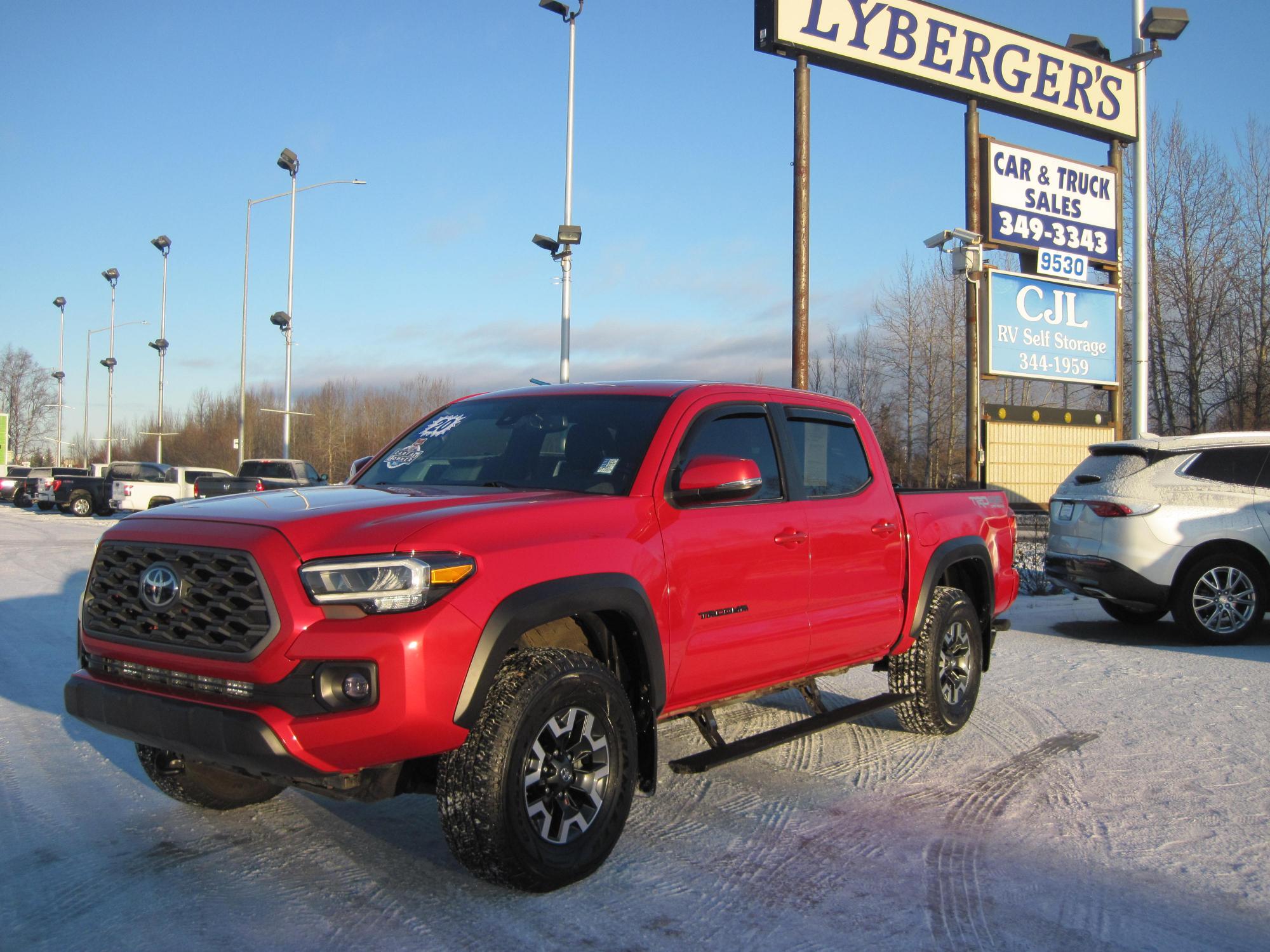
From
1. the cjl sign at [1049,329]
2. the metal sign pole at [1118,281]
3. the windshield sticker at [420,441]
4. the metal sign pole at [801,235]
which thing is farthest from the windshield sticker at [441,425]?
the metal sign pole at [1118,281]

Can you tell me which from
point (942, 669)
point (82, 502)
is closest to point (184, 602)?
point (942, 669)

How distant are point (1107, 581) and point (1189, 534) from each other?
764 millimetres

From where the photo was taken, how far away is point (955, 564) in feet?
21.0

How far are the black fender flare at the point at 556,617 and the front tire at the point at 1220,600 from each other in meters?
6.69

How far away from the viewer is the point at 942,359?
130 ft

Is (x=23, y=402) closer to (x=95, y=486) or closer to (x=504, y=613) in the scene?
(x=95, y=486)

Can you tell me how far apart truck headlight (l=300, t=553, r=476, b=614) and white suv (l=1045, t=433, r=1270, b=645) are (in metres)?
7.59

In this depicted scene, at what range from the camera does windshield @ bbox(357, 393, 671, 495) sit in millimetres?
4508

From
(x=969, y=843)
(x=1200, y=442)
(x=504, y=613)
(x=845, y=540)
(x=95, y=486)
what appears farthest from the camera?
(x=95, y=486)

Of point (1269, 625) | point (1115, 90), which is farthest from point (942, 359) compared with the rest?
point (1269, 625)

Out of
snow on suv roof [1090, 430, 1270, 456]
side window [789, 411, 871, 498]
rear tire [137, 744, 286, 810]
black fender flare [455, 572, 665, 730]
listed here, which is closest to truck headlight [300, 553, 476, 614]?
black fender flare [455, 572, 665, 730]

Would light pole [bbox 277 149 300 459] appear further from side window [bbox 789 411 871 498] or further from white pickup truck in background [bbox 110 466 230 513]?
side window [bbox 789 411 871 498]

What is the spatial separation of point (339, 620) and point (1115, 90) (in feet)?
67.0

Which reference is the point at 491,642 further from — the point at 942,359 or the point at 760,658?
the point at 942,359
